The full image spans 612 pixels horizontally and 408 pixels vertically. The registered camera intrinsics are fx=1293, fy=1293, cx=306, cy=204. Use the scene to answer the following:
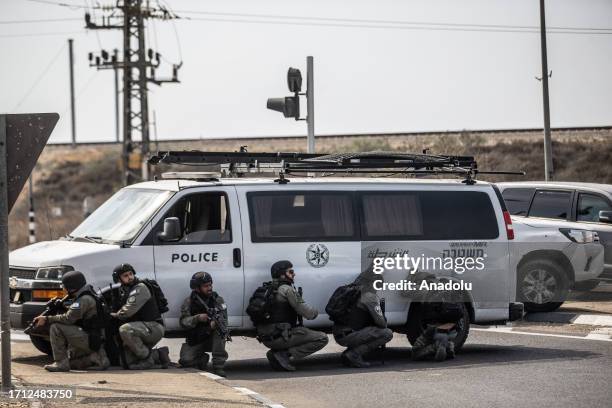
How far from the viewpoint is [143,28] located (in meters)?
49.6

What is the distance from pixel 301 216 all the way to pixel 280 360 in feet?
5.79

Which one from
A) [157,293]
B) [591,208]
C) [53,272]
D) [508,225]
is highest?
[591,208]

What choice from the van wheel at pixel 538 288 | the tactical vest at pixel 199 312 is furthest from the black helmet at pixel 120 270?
the van wheel at pixel 538 288

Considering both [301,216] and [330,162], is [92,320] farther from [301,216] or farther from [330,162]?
[330,162]

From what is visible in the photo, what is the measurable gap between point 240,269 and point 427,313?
2.43 m

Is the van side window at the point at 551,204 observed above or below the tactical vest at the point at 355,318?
above

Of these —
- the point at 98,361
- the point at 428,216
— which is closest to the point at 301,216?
the point at 428,216

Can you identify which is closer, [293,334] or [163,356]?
[163,356]

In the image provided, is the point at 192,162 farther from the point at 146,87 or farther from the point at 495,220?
the point at 146,87

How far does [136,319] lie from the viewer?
1434 centimetres

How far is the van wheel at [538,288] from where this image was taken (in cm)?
2012

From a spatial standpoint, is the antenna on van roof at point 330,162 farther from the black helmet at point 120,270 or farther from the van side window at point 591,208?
the van side window at point 591,208

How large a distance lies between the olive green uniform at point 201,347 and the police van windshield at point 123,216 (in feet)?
3.60

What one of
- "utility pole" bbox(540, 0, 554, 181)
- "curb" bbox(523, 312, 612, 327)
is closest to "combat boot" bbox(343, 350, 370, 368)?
"curb" bbox(523, 312, 612, 327)
